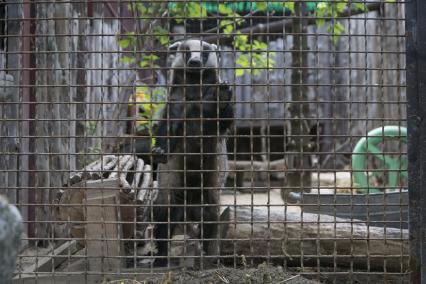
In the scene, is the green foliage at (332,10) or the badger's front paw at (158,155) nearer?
the green foliage at (332,10)

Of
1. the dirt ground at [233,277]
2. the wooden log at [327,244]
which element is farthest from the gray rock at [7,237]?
the wooden log at [327,244]

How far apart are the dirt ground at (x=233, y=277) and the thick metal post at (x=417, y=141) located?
62cm

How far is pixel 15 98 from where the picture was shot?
12.2ft

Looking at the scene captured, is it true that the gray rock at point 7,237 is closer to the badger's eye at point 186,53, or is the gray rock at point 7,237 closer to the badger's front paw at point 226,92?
the badger's eye at point 186,53

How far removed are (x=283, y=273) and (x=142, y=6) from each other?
4.44 m

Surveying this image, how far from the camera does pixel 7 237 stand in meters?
1.18

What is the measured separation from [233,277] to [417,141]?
129 cm

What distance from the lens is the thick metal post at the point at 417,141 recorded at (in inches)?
116

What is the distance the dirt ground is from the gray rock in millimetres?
1868

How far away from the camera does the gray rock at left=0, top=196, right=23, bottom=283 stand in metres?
1.17

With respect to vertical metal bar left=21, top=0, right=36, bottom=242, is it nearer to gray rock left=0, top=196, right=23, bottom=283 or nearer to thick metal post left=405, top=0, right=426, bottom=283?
thick metal post left=405, top=0, right=426, bottom=283

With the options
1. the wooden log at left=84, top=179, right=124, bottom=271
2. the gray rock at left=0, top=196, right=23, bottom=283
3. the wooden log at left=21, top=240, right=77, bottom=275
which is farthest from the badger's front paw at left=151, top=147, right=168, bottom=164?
the gray rock at left=0, top=196, right=23, bottom=283

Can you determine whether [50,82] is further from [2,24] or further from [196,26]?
[196,26]

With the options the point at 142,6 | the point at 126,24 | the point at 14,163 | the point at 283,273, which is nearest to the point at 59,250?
the point at 14,163
